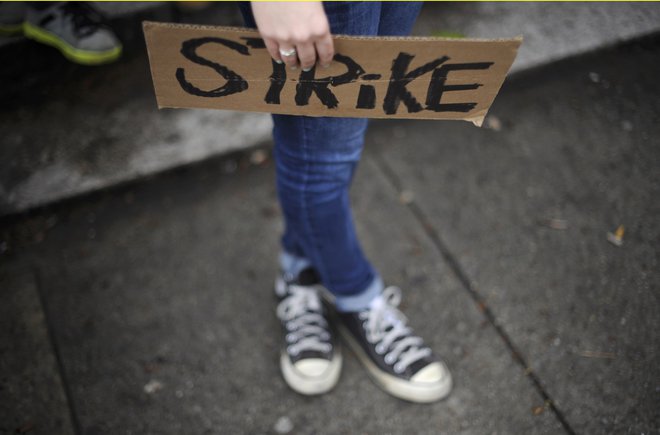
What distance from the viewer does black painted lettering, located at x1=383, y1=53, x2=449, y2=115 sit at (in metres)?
0.95

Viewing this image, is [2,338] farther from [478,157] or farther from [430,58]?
[478,157]

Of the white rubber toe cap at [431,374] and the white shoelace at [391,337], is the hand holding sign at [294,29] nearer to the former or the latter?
the white shoelace at [391,337]

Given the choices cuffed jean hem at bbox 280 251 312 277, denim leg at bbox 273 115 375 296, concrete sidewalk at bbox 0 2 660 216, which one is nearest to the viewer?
denim leg at bbox 273 115 375 296

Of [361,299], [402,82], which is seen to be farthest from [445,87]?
[361,299]

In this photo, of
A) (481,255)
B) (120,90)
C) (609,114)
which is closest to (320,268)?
(481,255)

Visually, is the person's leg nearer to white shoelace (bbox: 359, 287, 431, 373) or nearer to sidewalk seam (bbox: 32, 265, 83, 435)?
white shoelace (bbox: 359, 287, 431, 373)

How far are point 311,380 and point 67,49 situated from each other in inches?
69.3

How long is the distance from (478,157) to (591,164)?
494 millimetres

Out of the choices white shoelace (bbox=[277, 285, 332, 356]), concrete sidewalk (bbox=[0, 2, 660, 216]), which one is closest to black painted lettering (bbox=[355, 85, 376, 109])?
white shoelace (bbox=[277, 285, 332, 356])

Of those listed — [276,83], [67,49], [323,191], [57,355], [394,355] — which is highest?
[276,83]

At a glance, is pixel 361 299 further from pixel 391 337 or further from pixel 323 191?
pixel 323 191

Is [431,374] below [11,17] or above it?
below

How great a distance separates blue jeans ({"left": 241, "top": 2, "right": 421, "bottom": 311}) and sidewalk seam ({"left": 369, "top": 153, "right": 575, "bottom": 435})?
0.41 meters

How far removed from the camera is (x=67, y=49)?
2176mm
